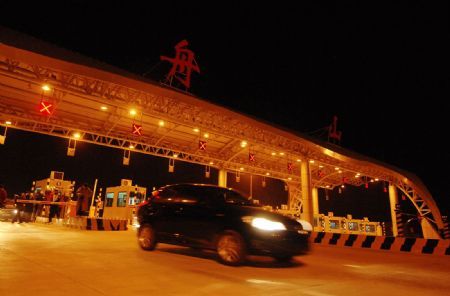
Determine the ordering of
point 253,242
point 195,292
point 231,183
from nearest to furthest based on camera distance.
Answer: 1. point 195,292
2. point 253,242
3. point 231,183

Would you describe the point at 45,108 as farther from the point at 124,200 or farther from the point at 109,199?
the point at 109,199

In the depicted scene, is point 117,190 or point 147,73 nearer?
point 147,73

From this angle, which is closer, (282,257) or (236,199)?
(282,257)

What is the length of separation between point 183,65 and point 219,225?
36.6ft

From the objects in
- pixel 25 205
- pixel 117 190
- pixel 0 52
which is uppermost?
pixel 0 52

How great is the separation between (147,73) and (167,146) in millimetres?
8598

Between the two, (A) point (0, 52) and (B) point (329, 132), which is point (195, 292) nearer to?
(A) point (0, 52)

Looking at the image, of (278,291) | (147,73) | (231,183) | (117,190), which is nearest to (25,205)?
(117,190)

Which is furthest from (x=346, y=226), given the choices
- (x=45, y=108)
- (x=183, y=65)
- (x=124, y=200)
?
(x=45, y=108)

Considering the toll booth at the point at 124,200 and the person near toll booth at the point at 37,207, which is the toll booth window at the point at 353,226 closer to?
the toll booth at the point at 124,200

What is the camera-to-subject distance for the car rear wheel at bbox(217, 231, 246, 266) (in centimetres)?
598

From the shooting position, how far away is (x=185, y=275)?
5000 mm

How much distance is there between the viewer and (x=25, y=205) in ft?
57.9

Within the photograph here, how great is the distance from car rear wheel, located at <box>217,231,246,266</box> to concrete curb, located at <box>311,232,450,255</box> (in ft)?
24.5
